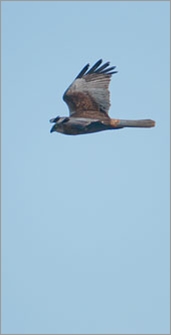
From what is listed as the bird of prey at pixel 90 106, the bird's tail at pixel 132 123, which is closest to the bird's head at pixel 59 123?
the bird of prey at pixel 90 106

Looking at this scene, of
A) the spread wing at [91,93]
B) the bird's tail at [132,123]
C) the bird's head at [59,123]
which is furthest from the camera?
the spread wing at [91,93]

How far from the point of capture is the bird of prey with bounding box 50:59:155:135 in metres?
18.2

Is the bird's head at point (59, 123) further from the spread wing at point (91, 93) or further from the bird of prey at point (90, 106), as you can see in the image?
the spread wing at point (91, 93)

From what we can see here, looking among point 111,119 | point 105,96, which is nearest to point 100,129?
point 111,119

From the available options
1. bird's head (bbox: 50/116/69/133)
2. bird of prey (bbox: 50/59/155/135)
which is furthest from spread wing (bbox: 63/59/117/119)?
bird's head (bbox: 50/116/69/133)

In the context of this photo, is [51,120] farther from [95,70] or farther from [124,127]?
[95,70]

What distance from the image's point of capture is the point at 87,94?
20.1 meters

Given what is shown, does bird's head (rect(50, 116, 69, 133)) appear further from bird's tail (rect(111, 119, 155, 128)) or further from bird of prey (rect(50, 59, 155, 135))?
bird's tail (rect(111, 119, 155, 128))

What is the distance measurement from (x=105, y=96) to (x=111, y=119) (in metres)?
1.32

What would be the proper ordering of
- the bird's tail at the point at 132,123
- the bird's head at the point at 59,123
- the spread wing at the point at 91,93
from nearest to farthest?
the bird's head at the point at 59,123, the bird's tail at the point at 132,123, the spread wing at the point at 91,93

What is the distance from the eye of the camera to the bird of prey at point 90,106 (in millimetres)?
18156

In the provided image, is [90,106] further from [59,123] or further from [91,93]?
[59,123]

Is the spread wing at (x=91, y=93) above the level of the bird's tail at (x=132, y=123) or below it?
above

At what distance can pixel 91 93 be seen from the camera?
20.1 metres
